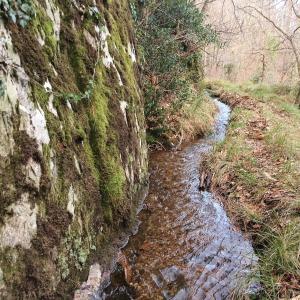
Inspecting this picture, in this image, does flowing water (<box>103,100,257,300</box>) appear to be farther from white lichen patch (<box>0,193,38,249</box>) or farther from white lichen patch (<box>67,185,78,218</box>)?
white lichen patch (<box>0,193,38,249</box>)

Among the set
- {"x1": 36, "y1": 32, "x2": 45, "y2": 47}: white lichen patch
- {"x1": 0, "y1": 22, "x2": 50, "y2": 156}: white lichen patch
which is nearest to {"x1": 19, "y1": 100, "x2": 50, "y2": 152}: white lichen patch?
{"x1": 0, "y1": 22, "x2": 50, "y2": 156}: white lichen patch

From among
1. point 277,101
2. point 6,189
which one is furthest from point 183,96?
point 277,101

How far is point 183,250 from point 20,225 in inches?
79.3

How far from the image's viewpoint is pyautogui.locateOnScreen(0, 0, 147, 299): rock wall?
1924 millimetres

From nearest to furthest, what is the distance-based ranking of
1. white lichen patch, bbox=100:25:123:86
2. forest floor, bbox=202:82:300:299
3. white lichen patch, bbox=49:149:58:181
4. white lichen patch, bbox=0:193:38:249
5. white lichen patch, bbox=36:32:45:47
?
white lichen patch, bbox=0:193:38:249, white lichen patch, bbox=49:149:58:181, white lichen patch, bbox=36:32:45:47, forest floor, bbox=202:82:300:299, white lichen patch, bbox=100:25:123:86

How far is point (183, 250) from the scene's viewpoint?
3.47 m

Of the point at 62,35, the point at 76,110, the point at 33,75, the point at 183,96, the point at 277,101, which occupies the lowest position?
the point at 277,101

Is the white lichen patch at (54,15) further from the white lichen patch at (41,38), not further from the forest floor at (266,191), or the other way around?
the forest floor at (266,191)

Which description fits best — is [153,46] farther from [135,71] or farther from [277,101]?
[277,101]

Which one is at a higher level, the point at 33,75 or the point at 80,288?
the point at 33,75

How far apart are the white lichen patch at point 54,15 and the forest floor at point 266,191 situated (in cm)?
279

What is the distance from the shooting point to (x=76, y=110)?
2910mm

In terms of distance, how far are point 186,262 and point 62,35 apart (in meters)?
2.51

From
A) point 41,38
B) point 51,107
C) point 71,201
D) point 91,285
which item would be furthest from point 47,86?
point 91,285
